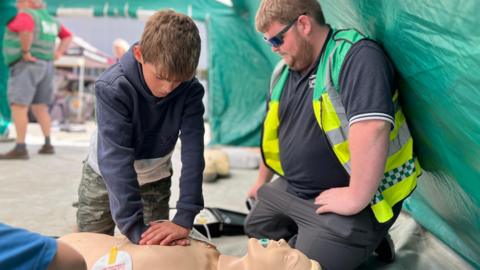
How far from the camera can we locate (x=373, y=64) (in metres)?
1.24

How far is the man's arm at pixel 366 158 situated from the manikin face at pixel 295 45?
1.13ft

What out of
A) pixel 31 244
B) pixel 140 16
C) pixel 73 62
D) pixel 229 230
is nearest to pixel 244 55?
pixel 140 16

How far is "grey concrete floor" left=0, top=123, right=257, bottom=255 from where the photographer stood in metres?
1.96

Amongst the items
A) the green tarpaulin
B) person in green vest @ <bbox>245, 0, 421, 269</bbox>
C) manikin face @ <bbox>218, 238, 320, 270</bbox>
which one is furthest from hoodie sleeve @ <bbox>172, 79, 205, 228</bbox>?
the green tarpaulin

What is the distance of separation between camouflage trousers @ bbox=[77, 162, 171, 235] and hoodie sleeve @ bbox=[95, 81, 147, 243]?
32cm

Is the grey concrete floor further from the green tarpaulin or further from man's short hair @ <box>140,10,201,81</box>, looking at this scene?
man's short hair @ <box>140,10,201,81</box>

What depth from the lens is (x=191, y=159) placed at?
4.31ft

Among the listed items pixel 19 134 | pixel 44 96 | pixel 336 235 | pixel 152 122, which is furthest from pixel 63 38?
pixel 336 235

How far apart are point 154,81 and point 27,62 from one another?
9.17ft

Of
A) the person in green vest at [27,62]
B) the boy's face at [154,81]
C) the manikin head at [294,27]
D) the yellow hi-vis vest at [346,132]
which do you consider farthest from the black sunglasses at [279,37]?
the person in green vest at [27,62]

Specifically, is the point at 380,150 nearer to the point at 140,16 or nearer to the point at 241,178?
the point at 241,178

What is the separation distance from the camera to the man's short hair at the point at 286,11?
139 cm

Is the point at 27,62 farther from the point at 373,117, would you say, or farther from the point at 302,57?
the point at 373,117

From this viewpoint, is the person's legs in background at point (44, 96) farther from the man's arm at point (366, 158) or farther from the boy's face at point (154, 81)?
the man's arm at point (366, 158)
